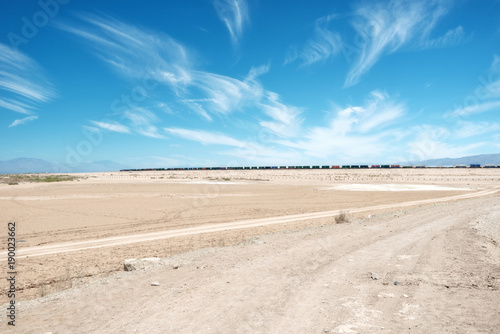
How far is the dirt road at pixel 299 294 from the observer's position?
5.07 metres

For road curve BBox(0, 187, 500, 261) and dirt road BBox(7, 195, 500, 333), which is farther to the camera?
road curve BBox(0, 187, 500, 261)

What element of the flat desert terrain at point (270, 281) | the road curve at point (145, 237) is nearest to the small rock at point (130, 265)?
the flat desert terrain at point (270, 281)

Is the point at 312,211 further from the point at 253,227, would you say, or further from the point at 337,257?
the point at 337,257

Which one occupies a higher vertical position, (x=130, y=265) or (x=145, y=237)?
(x=130, y=265)

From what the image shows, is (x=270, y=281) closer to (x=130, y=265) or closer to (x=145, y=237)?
(x=130, y=265)

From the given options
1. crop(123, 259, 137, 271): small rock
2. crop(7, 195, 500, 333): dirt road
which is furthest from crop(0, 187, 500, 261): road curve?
crop(7, 195, 500, 333): dirt road

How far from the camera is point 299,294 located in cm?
636

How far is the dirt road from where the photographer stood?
5074mm

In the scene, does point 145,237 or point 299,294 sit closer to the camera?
point 299,294

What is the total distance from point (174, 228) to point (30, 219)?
427 inches

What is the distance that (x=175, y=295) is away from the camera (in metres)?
6.55

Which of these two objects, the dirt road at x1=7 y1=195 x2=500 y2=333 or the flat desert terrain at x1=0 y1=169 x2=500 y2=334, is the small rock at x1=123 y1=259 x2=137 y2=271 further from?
the dirt road at x1=7 y1=195 x2=500 y2=333

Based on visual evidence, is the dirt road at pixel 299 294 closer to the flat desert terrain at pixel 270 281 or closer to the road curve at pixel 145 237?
the flat desert terrain at pixel 270 281

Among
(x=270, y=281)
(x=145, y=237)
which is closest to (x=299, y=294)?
(x=270, y=281)
